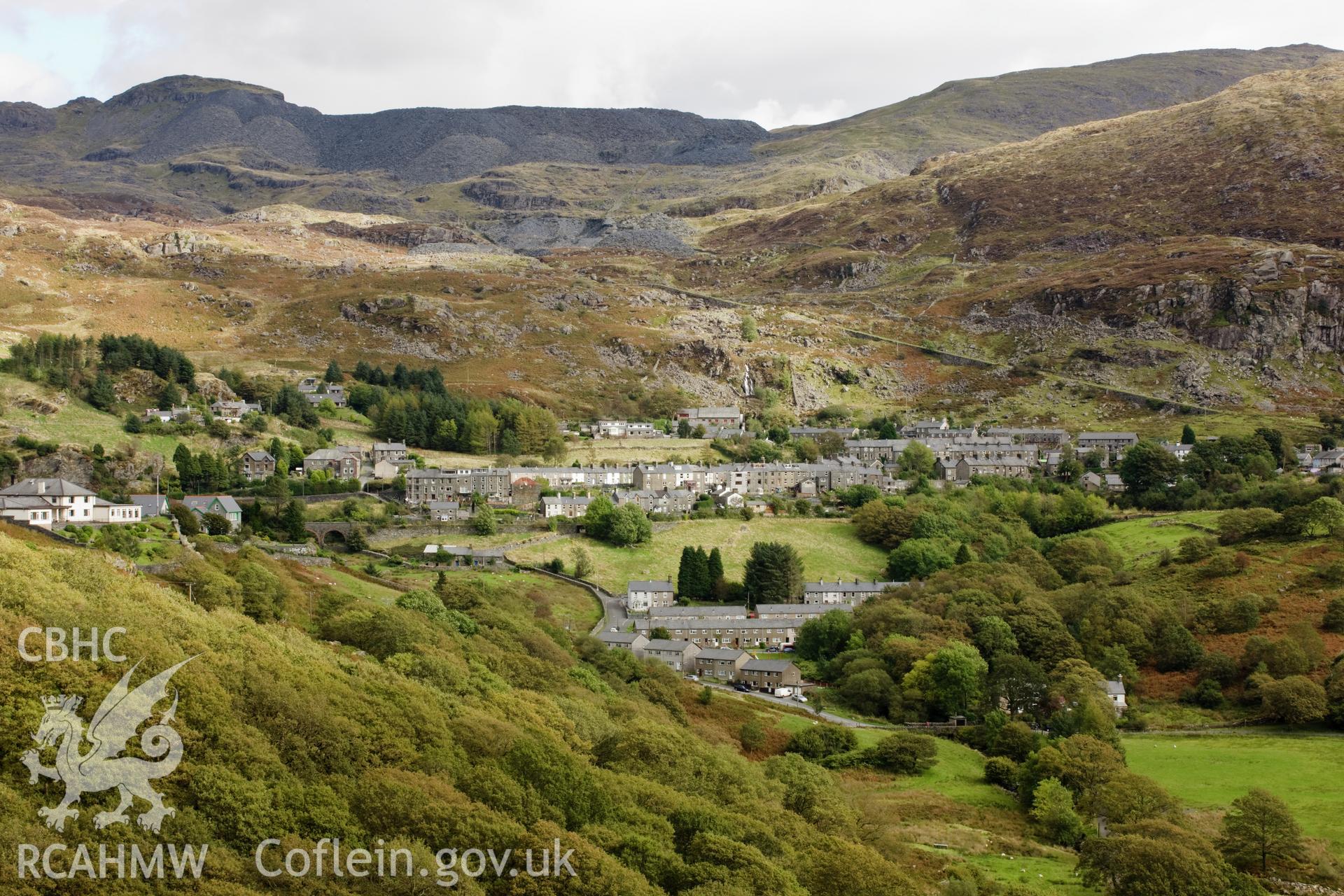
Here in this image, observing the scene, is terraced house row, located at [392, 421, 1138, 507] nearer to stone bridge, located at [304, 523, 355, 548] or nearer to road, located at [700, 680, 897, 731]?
stone bridge, located at [304, 523, 355, 548]

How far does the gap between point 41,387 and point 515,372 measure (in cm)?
5510

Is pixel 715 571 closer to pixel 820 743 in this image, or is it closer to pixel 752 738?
pixel 820 743

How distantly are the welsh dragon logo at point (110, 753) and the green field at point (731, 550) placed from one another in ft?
152

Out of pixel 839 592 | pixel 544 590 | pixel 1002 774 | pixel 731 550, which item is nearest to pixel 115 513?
pixel 544 590

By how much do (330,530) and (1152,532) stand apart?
5523 cm

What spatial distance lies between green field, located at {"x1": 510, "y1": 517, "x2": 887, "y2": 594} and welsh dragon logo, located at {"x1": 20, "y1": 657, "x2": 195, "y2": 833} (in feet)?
152

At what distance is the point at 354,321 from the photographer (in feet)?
487

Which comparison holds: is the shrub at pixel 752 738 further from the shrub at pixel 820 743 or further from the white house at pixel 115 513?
the white house at pixel 115 513

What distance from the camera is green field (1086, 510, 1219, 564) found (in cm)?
7362

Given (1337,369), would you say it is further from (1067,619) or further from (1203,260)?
(1067,619)

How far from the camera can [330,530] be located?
245 ft

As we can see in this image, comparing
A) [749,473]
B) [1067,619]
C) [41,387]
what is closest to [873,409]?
[749,473]

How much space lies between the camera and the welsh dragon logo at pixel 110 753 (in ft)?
74.9

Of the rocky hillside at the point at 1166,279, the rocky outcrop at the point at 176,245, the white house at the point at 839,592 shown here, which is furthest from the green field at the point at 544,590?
the rocky outcrop at the point at 176,245
